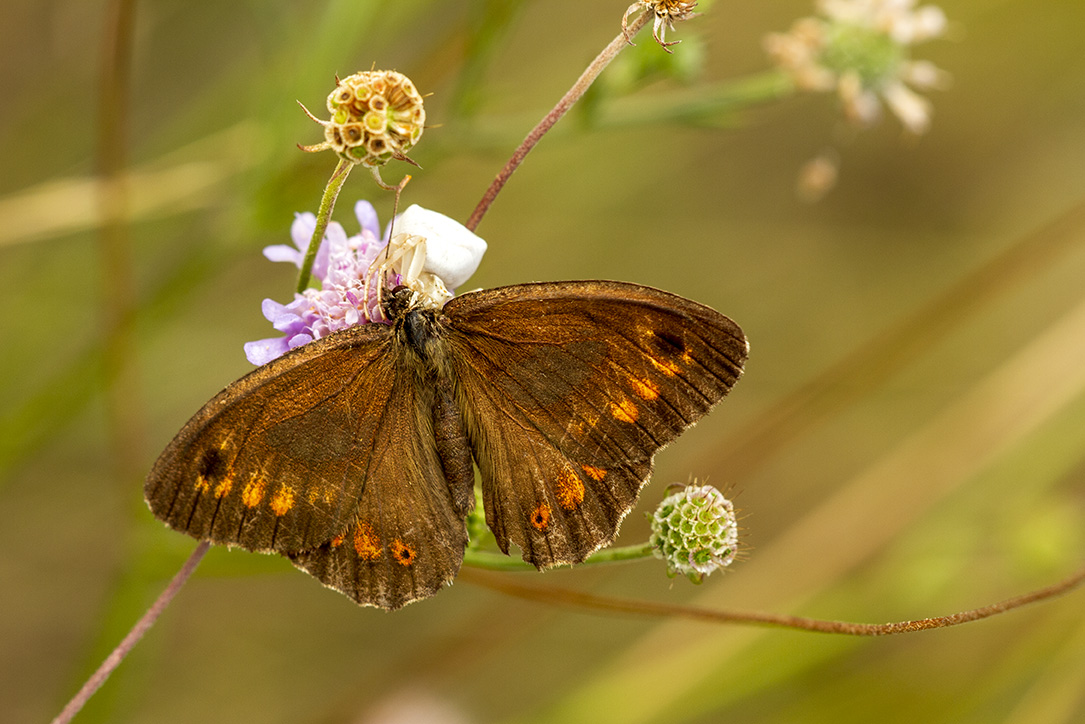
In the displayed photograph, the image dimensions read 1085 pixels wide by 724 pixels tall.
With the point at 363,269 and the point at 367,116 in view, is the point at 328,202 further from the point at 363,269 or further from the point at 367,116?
the point at 363,269

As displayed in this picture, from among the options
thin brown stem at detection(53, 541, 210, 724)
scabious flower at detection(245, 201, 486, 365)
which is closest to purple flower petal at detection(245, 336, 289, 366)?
scabious flower at detection(245, 201, 486, 365)

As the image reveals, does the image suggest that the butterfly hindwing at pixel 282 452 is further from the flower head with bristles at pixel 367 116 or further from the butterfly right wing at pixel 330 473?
the flower head with bristles at pixel 367 116

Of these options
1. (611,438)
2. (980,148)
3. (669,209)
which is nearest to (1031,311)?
(980,148)

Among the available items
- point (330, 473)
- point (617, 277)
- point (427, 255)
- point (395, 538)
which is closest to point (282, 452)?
point (330, 473)

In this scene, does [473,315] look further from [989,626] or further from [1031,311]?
[1031,311]

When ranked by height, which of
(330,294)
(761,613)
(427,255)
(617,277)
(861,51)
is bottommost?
(761,613)

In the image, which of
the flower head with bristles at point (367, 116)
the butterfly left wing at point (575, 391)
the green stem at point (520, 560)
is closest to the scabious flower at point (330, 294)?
the butterfly left wing at point (575, 391)
